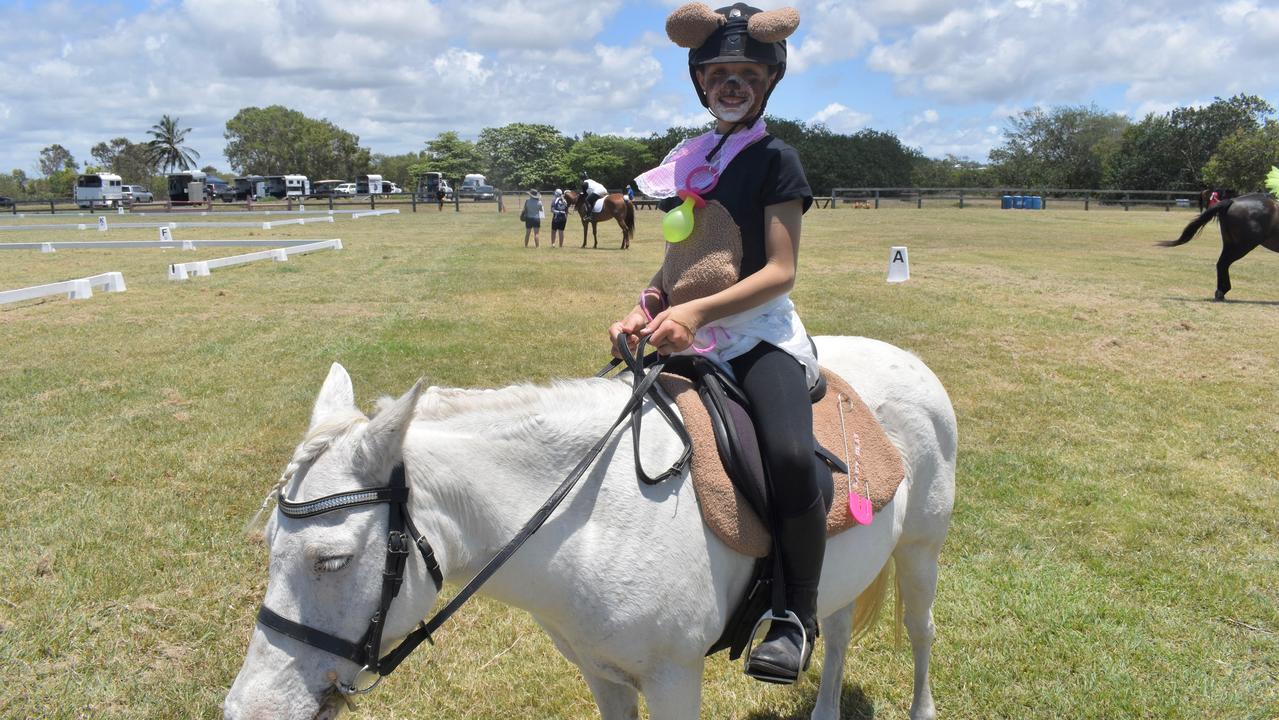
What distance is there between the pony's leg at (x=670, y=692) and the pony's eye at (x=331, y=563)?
924 millimetres

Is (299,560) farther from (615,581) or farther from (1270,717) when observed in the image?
(1270,717)

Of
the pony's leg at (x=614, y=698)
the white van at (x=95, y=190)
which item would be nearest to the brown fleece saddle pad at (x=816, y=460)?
the pony's leg at (x=614, y=698)

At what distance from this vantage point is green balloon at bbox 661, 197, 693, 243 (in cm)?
238

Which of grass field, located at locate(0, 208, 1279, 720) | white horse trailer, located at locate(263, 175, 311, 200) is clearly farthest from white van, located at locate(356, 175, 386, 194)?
grass field, located at locate(0, 208, 1279, 720)

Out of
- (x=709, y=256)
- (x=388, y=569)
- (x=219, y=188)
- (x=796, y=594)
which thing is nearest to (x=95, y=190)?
(x=219, y=188)

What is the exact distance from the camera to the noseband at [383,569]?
1766mm

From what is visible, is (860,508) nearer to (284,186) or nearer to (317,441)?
(317,441)

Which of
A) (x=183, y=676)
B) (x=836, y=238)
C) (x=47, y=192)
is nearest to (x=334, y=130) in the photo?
(x=47, y=192)

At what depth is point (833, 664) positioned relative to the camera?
3389mm

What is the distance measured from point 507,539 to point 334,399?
64 centimetres

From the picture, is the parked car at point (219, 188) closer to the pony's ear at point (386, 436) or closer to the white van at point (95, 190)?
the white van at point (95, 190)

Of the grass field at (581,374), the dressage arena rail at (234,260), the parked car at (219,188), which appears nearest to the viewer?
the grass field at (581,374)

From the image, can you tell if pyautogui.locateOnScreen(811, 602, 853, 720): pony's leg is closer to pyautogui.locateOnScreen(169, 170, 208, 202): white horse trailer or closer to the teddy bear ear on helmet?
the teddy bear ear on helmet

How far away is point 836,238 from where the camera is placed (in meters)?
28.3
